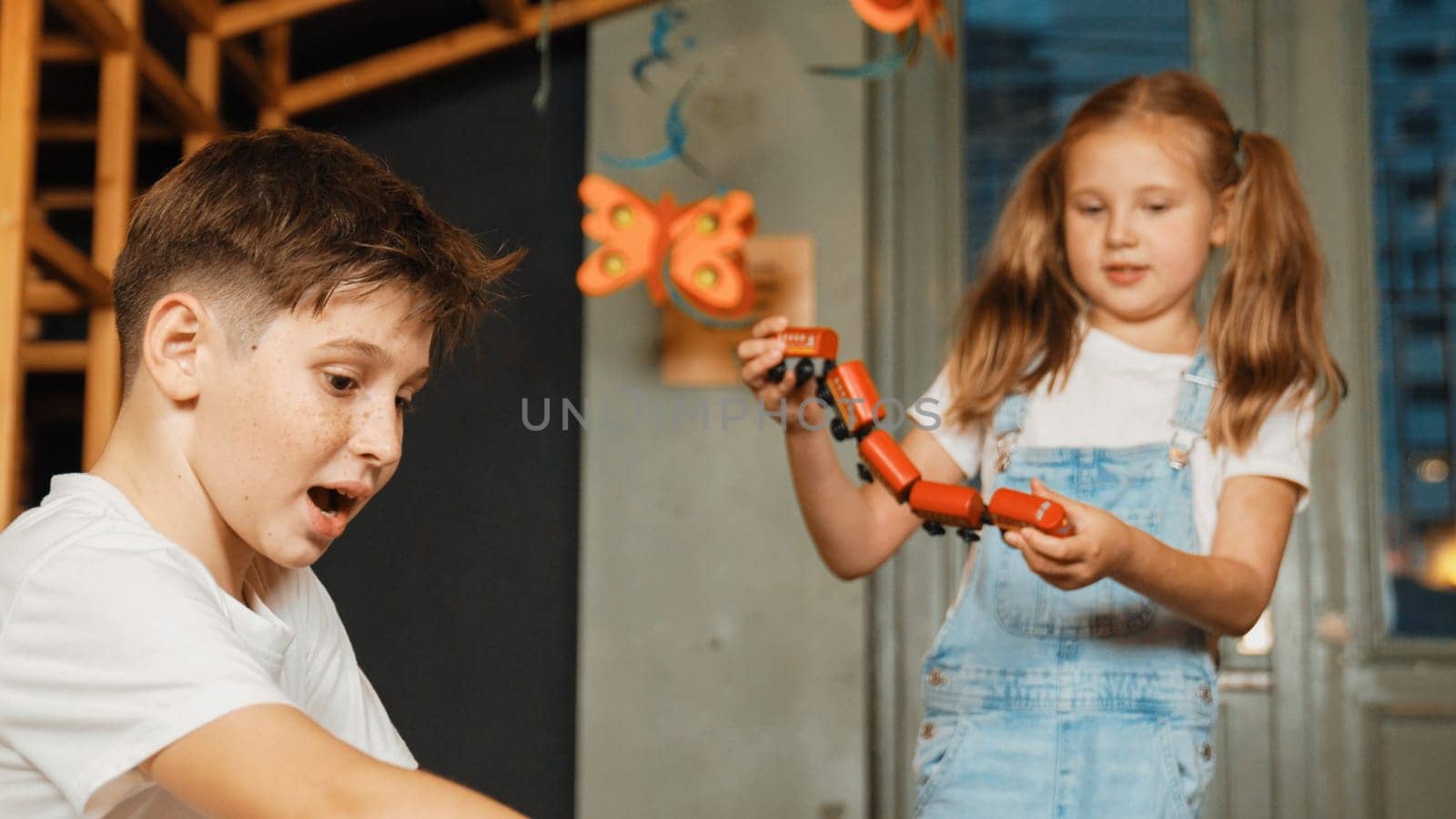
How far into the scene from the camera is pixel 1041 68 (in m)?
3.21

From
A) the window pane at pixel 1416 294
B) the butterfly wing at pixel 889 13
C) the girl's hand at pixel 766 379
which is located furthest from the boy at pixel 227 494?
the window pane at pixel 1416 294

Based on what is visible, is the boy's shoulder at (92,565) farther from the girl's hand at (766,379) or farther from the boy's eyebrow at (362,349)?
the girl's hand at (766,379)

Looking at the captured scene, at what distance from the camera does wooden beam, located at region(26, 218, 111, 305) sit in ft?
6.90

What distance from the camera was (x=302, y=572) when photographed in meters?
1.10

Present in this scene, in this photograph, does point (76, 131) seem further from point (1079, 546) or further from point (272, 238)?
point (1079, 546)

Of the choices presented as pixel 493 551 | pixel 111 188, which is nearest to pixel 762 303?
pixel 493 551

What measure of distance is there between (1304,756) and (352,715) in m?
2.41

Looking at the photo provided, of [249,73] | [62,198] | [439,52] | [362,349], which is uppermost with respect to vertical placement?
[439,52]

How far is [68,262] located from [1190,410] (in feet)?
5.46

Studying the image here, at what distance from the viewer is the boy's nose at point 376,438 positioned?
0.91m

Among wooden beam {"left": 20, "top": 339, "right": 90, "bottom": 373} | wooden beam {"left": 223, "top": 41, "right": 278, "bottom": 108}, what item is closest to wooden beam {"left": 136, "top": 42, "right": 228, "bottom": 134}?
wooden beam {"left": 223, "top": 41, "right": 278, "bottom": 108}

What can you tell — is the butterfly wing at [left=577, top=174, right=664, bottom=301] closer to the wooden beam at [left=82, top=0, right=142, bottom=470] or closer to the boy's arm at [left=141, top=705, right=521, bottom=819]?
the wooden beam at [left=82, top=0, right=142, bottom=470]

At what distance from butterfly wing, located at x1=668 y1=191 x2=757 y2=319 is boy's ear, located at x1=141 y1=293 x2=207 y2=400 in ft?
5.75

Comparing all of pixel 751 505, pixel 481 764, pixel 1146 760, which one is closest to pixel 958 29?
pixel 751 505
